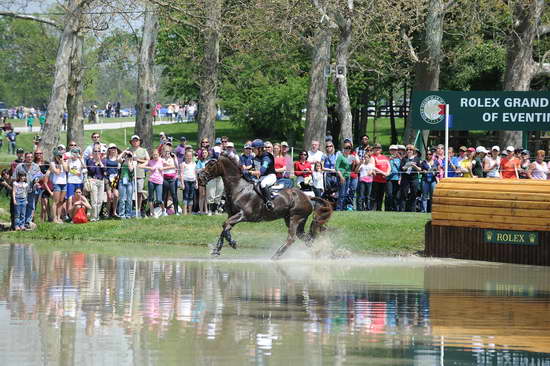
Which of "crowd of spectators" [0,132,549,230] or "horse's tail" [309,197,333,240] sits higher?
"crowd of spectators" [0,132,549,230]

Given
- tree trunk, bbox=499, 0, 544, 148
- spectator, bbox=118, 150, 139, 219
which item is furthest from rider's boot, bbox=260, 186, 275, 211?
tree trunk, bbox=499, 0, 544, 148

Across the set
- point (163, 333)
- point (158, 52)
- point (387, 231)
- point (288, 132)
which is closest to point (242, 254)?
point (387, 231)

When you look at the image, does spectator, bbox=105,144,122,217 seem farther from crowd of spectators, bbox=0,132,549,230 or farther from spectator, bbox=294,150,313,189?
spectator, bbox=294,150,313,189

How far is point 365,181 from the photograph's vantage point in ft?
97.1

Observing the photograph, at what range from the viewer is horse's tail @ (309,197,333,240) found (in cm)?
2400

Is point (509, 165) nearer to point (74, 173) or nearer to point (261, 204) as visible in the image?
point (261, 204)

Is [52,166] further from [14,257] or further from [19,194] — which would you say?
[14,257]

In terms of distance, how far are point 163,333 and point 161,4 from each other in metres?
21.5

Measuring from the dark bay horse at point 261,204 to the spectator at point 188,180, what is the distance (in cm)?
511

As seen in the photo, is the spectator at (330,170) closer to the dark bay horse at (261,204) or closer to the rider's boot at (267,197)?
the dark bay horse at (261,204)

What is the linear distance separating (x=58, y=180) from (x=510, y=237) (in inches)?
423

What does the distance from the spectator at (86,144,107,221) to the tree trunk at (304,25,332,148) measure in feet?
44.2

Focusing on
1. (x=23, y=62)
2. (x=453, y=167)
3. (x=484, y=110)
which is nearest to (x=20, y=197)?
(x=453, y=167)

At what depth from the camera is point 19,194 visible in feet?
91.6
